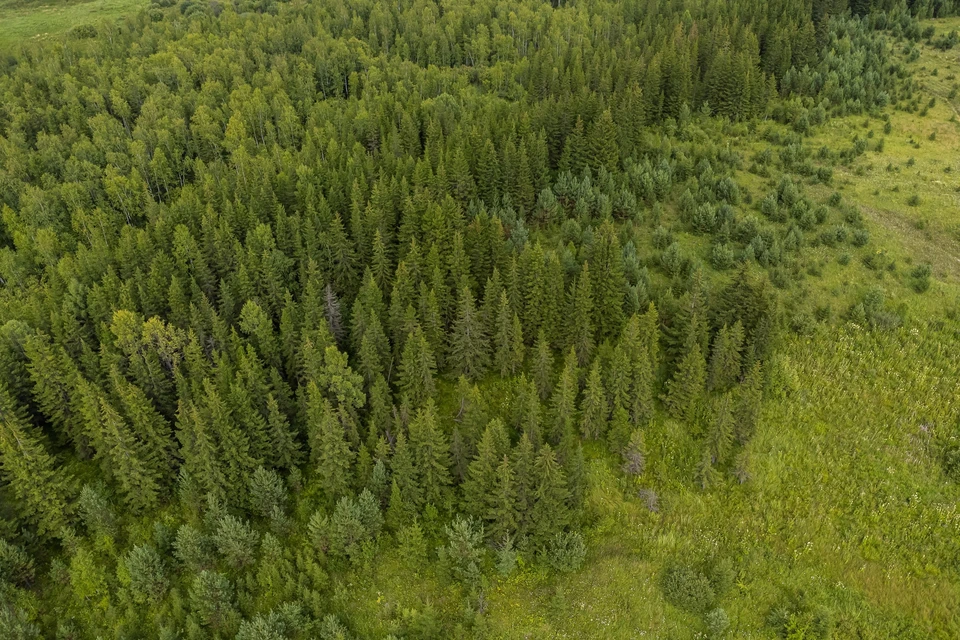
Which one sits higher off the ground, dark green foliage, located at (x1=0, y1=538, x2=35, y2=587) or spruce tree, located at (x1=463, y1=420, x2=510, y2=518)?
spruce tree, located at (x1=463, y1=420, x2=510, y2=518)

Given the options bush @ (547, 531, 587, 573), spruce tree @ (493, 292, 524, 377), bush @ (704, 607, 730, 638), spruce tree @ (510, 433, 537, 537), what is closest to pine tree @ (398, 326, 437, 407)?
spruce tree @ (493, 292, 524, 377)

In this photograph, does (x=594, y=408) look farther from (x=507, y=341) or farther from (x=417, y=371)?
(x=417, y=371)

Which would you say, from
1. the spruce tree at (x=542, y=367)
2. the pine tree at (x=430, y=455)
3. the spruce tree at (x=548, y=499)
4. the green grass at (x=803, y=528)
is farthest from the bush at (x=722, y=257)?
the pine tree at (x=430, y=455)

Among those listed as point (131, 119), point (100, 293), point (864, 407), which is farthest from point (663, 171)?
point (131, 119)

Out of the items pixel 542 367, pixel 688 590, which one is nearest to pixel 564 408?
pixel 542 367

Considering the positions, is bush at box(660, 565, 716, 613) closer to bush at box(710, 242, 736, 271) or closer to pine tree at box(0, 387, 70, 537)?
bush at box(710, 242, 736, 271)

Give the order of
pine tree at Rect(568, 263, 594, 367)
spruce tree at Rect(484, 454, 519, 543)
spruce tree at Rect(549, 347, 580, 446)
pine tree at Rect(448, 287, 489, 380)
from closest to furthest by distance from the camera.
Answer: spruce tree at Rect(484, 454, 519, 543)
spruce tree at Rect(549, 347, 580, 446)
pine tree at Rect(448, 287, 489, 380)
pine tree at Rect(568, 263, 594, 367)

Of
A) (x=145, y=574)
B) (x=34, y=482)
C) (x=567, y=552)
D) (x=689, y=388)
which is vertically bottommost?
(x=145, y=574)
